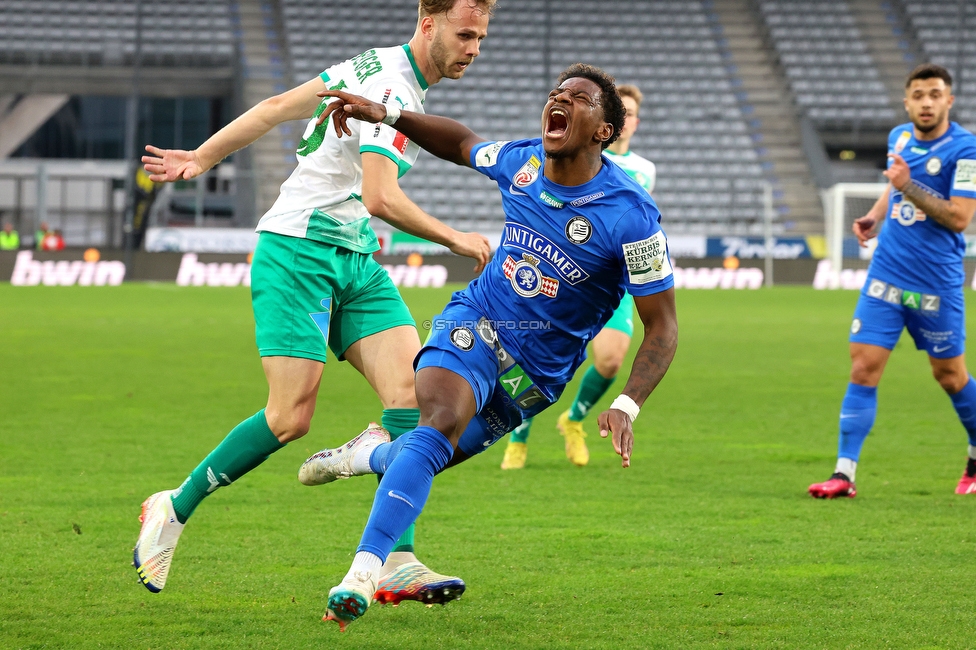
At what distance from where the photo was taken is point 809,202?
107 ft

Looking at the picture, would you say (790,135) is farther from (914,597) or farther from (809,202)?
(914,597)

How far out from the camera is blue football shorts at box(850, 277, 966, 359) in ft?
21.0

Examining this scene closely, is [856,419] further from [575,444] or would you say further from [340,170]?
[340,170]

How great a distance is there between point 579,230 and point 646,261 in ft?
0.95

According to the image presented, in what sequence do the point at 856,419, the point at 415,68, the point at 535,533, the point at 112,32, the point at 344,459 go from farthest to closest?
the point at 112,32 < the point at 856,419 < the point at 535,533 < the point at 415,68 < the point at 344,459

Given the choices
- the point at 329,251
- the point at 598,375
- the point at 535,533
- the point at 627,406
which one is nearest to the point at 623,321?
the point at 598,375

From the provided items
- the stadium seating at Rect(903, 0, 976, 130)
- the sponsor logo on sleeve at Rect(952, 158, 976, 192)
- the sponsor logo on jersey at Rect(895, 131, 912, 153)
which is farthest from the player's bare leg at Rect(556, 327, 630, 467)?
the stadium seating at Rect(903, 0, 976, 130)

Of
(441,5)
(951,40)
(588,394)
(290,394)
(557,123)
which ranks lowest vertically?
(588,394)

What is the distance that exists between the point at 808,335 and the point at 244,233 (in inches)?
636

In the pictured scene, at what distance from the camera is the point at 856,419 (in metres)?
6.41

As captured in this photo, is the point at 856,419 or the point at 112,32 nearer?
the point at 856,419

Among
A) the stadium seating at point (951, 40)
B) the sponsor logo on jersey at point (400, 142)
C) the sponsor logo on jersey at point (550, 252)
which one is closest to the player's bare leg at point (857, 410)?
the sponsor logo on jersey at point (550, 252)

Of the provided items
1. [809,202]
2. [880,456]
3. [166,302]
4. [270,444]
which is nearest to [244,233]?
[166,302]

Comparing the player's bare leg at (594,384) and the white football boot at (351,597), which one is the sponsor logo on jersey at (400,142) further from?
the player's bare leg at (594,384)
